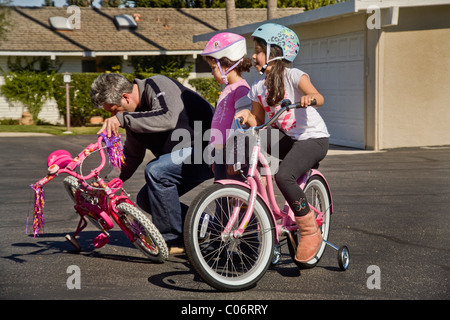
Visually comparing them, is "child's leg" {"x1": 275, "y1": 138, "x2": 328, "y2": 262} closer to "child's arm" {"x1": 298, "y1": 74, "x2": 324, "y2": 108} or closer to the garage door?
"child's arm" {"x1": 298, "y1": 74, "x2": 324, "y2": 108}

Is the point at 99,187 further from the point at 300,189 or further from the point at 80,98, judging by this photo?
the point at 80,98

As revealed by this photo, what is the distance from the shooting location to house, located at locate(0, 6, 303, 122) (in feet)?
92.5

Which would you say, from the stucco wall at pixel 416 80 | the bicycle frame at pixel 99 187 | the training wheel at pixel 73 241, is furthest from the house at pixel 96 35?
the bicycle frame at pixel 99 187

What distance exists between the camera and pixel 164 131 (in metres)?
5.50

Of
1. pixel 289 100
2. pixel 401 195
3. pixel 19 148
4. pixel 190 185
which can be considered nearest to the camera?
pixel 289 100

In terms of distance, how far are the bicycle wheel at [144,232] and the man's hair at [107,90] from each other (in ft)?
2.76

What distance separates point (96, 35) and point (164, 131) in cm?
2646

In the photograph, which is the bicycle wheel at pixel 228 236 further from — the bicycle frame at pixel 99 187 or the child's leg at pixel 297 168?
the bicycle frame at pixel 99 187

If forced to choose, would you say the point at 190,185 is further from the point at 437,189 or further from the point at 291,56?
the point at 437,189

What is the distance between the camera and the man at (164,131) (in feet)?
17.6

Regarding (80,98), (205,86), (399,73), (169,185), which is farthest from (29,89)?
(169,185)
